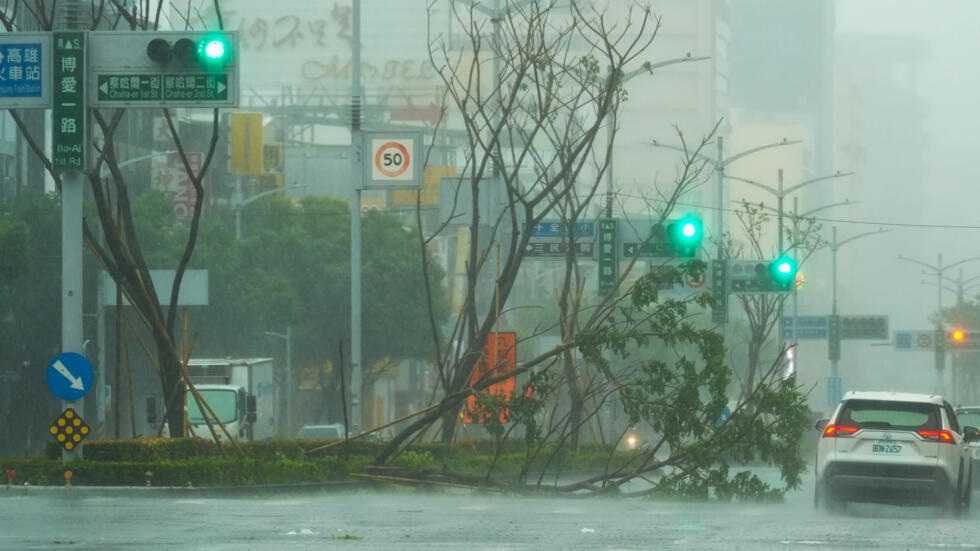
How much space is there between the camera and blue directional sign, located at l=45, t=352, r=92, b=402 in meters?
26.5

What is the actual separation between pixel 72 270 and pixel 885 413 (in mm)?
11179

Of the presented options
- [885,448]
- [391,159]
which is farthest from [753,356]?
[885,448]

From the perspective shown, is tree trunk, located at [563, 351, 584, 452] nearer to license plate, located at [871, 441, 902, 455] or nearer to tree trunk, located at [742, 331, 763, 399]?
license plate, located at [871, 441, 902, 455]

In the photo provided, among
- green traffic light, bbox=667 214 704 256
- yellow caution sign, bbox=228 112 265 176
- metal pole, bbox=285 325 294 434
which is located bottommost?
metal pole, bbox=285 325 294 434

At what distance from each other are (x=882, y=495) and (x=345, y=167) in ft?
→ 259

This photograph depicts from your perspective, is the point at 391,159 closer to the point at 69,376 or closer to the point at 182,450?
the point at 182,450

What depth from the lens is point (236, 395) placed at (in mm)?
45125

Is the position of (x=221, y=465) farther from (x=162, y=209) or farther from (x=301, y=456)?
(x=162, y=209)

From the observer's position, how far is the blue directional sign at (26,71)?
26656mm

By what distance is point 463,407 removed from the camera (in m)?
34.6

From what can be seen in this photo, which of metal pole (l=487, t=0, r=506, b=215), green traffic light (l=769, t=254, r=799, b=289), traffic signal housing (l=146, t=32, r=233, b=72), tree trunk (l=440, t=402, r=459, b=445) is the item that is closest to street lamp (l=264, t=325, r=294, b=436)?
metal pole (l=487, t=0, r=506, b=215)

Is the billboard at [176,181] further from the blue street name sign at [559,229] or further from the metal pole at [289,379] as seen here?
the blue street name sign at [559,229]

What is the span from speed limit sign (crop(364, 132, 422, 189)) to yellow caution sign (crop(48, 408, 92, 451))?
1250 cm

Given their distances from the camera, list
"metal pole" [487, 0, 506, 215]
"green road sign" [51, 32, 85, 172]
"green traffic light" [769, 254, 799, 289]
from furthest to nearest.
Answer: "green traffic light" [769, 254, 799, 289] → "metal pole" [487, 0, 506, 215] → "green road sign" [51, 32, 85, 172]
